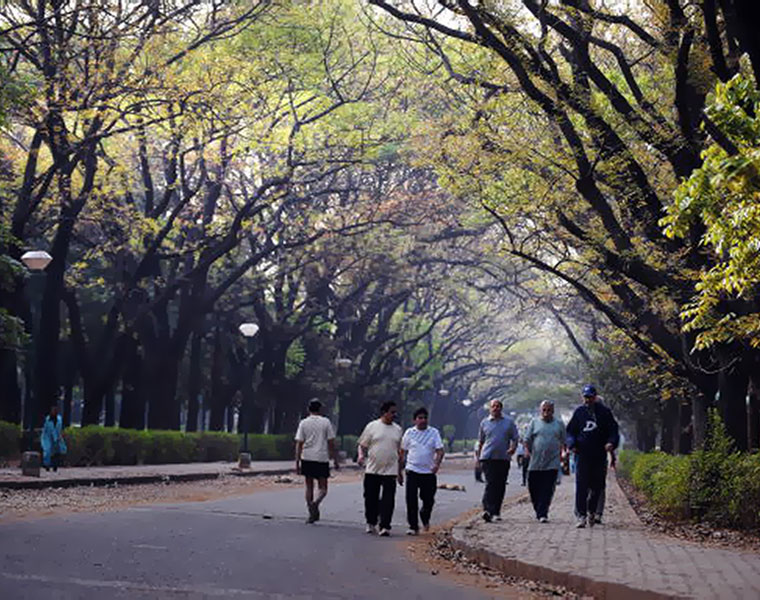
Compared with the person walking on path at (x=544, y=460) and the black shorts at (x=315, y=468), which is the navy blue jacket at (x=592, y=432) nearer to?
the person walking on path at (x=544, y=460)

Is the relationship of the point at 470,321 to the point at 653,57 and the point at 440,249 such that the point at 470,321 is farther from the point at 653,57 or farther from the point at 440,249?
the point at 653,57

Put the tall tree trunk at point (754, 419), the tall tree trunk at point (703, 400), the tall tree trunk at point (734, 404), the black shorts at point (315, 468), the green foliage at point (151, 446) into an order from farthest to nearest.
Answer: the green foliage at point (151, 446)
the tall tree trunk at point (754, 419)
the tall tree trunk at point (703, 400)
the tall tree trunk at point (734, 404)
the black shorts at point (315, 468)

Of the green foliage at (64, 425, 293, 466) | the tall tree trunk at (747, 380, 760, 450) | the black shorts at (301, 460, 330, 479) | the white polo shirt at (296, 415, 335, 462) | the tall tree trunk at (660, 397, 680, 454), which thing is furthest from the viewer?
the tall tree trunk at (660, 397, 680, 454)

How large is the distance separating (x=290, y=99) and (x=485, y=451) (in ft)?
55.2

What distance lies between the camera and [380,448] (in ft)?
50.6

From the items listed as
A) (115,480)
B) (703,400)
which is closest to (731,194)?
(703,400)

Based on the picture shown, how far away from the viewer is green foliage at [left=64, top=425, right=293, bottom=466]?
32.3 metres

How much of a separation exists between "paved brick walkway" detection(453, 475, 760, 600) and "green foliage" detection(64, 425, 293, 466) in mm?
18260

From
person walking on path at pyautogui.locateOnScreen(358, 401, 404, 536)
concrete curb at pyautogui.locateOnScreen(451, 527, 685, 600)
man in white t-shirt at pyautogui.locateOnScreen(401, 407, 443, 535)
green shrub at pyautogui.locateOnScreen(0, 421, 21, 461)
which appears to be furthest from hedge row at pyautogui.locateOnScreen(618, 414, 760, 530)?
green shrub at pyautogui.locateOnScreen(0, 421, 21, 461)

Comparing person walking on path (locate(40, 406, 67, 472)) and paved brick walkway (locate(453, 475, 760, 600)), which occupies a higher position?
person walking on path (locate(40, 406, 67, 472))

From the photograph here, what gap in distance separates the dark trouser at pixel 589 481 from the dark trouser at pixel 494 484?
108 cm

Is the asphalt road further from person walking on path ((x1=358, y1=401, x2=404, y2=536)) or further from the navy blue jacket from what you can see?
the navy blue jacket

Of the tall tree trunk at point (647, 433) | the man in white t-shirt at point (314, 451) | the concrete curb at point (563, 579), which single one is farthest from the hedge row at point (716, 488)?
the tall tree trunk at point (647, 433)

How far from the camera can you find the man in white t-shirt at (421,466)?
15.5 meters
